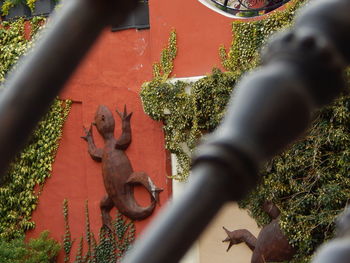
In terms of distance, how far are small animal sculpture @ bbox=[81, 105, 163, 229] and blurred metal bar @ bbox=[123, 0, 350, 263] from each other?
363 inches

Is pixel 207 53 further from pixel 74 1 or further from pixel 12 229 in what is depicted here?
pixel 74 1

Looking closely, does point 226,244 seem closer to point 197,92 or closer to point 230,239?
point 230,239

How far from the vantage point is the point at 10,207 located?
1113 centimetres

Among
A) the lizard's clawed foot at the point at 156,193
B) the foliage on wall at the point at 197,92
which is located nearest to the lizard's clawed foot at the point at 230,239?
the foliage on wall at the point at 197,92

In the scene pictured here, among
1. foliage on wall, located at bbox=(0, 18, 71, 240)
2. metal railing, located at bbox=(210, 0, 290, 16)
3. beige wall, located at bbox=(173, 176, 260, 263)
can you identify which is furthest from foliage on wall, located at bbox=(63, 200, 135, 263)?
metal railing, located at bbox=(210, 0, 290, 16)

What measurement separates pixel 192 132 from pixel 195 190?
8.62 meters

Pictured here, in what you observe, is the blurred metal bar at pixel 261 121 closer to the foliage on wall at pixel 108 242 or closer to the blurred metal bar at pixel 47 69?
the blurred metal bar at pixel 47 69

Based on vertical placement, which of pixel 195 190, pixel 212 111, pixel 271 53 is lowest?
pixel 212 111

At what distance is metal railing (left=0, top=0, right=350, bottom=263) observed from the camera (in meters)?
1.15

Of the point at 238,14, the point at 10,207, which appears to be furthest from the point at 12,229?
the point at 238,14

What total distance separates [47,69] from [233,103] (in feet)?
0.86

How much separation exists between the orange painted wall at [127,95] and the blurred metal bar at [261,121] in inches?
345

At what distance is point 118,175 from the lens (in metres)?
10.6

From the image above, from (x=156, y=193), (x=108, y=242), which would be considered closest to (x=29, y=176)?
(x=108, y=242)
